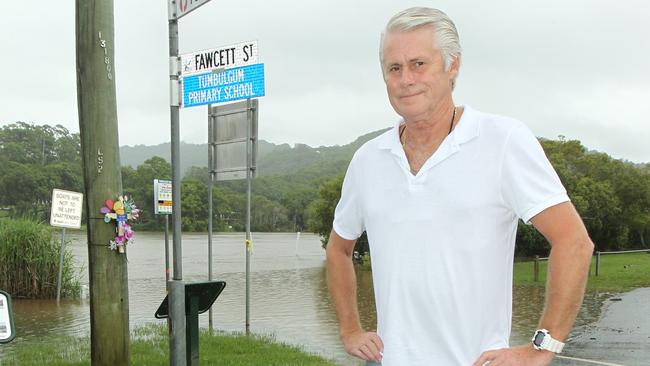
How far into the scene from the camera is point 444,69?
2037 millimetres

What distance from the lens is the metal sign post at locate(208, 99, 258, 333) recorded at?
32.9 ft

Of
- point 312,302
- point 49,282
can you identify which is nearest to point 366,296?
point 312,302

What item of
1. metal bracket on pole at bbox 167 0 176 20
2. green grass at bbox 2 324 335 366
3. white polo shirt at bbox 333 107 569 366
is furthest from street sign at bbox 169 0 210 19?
green grass at bbox 2 324 335 366

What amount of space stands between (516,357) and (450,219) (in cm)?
37

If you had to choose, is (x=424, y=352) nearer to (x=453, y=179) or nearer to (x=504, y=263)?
(x=504, y=263)

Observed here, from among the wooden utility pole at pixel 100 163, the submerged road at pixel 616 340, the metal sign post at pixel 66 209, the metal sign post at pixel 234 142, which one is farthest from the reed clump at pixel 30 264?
the submerged road at pixel 616 340

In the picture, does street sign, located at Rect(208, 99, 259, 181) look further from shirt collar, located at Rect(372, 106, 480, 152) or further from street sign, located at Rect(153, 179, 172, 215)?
shirt collar, located at Rect(372, 106, 480, 152)

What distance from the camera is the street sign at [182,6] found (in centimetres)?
518

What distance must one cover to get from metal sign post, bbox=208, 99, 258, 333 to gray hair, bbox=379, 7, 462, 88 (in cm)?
801

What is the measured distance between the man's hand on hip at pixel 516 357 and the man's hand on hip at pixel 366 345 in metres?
0.35

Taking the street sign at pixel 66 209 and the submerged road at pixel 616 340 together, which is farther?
the street sign at pixel 66 209

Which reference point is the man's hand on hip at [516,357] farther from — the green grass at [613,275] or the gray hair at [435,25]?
the green grass at [613,275]

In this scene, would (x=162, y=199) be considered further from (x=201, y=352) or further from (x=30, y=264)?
(x=30, y=264)

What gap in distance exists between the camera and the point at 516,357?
6.01ft
